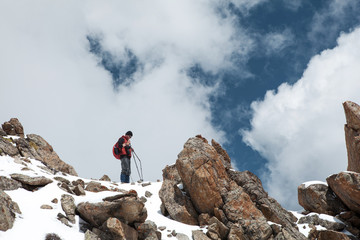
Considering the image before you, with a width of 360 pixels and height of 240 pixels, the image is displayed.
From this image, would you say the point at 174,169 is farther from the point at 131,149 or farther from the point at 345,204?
the point at 345,204

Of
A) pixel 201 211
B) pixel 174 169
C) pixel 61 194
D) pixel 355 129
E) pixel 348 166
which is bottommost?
pixel 61 194

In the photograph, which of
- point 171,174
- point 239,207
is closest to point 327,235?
point 239,207

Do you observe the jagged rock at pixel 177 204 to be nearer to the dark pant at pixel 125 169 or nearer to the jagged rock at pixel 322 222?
the dark pant at pixel 125 169

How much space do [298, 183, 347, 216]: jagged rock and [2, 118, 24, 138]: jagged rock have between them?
27.7 m

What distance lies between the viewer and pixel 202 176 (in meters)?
22.1

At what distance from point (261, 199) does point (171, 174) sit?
7628 millimetres

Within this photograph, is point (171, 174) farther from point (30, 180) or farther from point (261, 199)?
point (30, 180)

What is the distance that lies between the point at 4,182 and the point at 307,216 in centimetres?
2399

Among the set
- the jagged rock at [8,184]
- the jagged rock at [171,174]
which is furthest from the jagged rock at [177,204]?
the jagged rock at [8,184]

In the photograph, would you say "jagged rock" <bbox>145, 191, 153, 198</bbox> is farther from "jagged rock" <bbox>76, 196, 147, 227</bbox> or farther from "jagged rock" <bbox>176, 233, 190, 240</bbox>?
"jagged rock" <bbox>76, 196, 147, 227</bbox>

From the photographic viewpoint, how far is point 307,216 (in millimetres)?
26156

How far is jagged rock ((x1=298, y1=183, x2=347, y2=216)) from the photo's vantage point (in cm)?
2703

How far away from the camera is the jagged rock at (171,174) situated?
80.6 ft

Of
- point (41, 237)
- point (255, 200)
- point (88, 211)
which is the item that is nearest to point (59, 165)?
point (88, 211)
